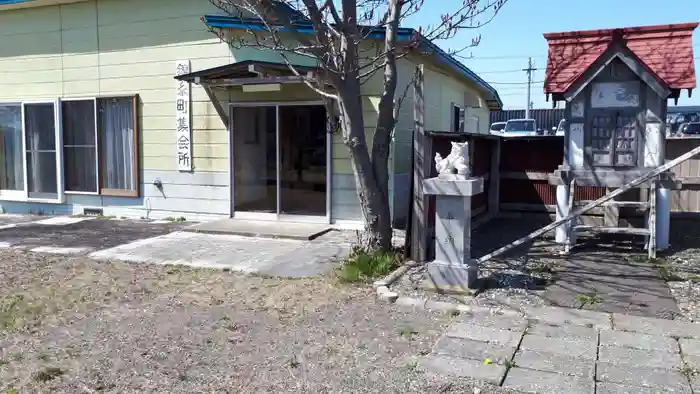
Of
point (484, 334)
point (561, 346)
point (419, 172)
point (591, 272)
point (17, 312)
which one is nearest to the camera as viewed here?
point (561, 346)

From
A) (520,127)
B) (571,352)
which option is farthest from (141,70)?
→ (520,127)

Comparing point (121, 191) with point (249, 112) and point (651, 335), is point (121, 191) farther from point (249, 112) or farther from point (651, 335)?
point (651, 335)

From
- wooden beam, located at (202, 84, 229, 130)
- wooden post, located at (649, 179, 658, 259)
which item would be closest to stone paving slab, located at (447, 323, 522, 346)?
wooden post, located at (649, 179, 658, 259)

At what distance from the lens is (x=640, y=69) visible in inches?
281

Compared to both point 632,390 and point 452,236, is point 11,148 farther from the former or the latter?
point 632,390

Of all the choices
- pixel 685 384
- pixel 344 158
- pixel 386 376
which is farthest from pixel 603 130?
pixel 386 376

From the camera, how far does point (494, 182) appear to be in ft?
33.9

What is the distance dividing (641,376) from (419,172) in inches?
134

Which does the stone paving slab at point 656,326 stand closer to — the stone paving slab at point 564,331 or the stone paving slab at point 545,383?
the stone paving slab at point 564,331

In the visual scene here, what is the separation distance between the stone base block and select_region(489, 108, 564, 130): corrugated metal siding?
90.6 ft

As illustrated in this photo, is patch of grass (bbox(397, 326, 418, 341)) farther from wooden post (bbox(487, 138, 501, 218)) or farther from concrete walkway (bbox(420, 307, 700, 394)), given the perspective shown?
wooden post (bbox(487, 138, 501, 218))

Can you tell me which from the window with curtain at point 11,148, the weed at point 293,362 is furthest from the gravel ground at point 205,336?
the window with curtain at point 11,148

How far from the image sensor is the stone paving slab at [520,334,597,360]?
13.3 feet

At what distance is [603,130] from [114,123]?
831 centimetres
